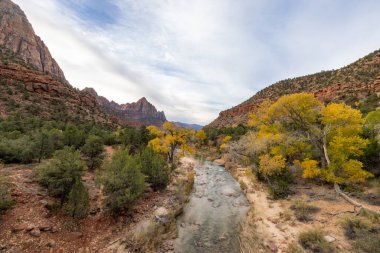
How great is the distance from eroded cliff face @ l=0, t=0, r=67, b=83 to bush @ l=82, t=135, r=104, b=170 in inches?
3986

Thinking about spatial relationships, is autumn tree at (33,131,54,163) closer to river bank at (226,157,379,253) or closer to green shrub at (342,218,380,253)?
river bank at (226,157,379,253)

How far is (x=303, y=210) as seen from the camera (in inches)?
576

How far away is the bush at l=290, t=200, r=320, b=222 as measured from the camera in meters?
13.8

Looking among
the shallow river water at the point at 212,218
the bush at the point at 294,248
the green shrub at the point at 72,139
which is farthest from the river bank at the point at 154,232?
the green shrub at the point at 72,139

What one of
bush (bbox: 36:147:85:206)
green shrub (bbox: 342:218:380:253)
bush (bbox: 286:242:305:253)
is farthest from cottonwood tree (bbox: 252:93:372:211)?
bush (bbox: 36:147:85:206)

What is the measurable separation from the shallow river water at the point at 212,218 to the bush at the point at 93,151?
35.3ft

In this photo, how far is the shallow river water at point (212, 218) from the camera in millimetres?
12203

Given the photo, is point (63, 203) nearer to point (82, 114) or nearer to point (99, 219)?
point (99, 219)

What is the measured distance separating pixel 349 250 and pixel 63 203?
51.9ft

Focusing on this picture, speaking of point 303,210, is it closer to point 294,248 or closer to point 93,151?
point 294,248

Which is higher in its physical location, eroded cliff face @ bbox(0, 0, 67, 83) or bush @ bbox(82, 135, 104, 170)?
eroded cliff face @ bbox(0, 0, 67, 83)

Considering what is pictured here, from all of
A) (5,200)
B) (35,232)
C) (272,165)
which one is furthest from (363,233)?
(5,200)

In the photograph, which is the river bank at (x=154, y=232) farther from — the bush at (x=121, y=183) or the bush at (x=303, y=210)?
the bush at (x=303, y=210)

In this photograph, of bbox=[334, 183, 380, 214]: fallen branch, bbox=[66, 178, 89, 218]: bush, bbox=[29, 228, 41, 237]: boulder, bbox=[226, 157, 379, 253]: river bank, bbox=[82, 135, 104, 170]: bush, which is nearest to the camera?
bbox=[29, 228, 41, 237]: boulder
